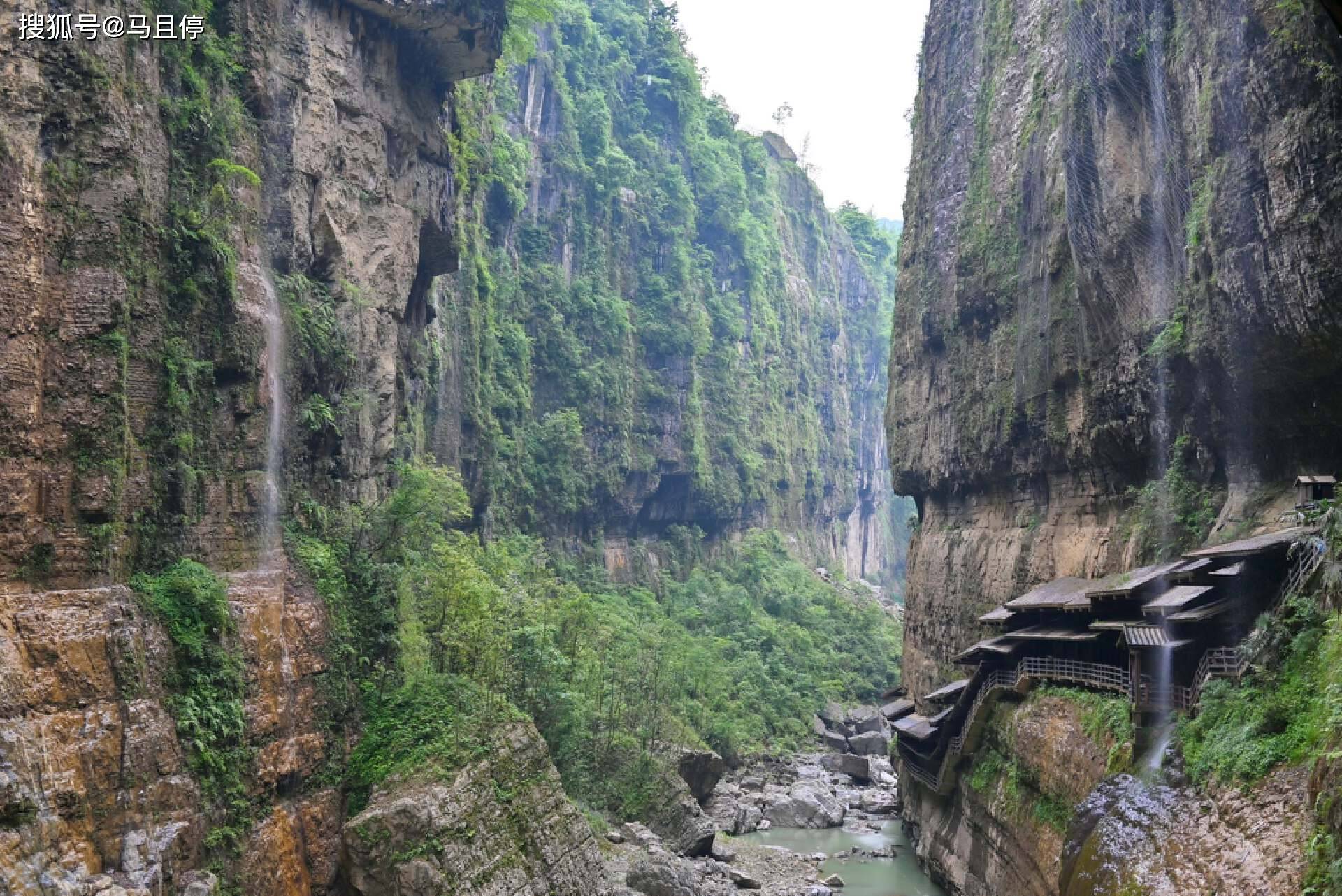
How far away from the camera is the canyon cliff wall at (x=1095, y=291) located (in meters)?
14.6

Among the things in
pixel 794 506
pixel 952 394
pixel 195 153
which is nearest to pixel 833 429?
pixel 794 506

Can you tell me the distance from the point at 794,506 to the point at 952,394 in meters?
40.8

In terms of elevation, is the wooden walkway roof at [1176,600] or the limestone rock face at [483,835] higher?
the wooden walkway roof at [1176,600]

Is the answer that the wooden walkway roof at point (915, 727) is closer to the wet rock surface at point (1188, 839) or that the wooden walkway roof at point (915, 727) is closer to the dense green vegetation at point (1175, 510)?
the dense green vegetation at point (1175, 510)

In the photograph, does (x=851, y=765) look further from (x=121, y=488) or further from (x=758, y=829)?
(x=121, y=488)

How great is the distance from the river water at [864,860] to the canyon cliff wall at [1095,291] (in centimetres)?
113

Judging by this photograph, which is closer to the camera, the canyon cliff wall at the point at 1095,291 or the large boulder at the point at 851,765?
the canyon cliff wall at the point at 1095,291

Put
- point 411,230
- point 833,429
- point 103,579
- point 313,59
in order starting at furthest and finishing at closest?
point 833,429 < point 411,230 < point 313,59 < point 103,579

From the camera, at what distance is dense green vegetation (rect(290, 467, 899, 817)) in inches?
672

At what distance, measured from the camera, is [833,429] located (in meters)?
81.8

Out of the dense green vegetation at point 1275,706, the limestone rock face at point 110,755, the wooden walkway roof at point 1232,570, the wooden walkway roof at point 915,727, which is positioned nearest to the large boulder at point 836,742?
the wooden walkway roof at point 915,727

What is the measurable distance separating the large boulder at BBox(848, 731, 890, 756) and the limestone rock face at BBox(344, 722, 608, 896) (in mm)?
24311

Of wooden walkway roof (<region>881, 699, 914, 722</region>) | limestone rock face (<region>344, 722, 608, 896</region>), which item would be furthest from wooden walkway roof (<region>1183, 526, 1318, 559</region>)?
wooden walkway roof (<region>881, 699, 914, 722</region>)

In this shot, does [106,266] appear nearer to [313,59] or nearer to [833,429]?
[313,59]
